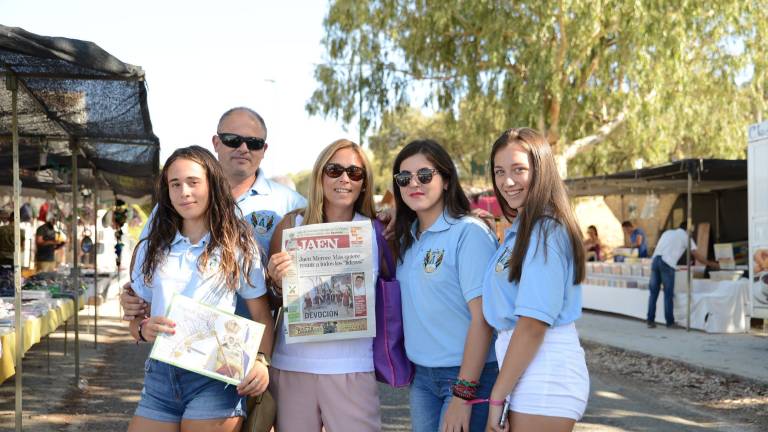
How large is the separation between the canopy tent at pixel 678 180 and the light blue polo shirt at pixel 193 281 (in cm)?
1166

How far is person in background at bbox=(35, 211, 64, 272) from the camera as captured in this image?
549 inches

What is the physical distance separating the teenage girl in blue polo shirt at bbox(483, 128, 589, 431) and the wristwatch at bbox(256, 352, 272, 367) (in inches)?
33.9

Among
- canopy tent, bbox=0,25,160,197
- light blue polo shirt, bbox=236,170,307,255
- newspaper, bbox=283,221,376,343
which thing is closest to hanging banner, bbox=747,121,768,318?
canopy tent, bbox=0,25,160,197

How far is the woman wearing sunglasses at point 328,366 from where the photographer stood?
10.6 ft

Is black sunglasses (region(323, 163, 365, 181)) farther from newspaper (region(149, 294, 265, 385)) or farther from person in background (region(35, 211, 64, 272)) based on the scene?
person in background (region(35, 211, 64, 272))

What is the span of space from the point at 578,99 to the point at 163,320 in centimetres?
1701

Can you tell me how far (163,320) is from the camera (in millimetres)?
2959

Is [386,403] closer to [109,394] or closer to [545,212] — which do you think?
[109,394]

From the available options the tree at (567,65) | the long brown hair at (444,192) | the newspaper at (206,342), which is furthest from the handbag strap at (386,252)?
the tree at (567,65)

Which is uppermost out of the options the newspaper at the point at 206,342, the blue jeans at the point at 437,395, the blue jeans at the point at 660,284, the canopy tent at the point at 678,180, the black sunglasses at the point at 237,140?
the canopy tent at the point at 678,180

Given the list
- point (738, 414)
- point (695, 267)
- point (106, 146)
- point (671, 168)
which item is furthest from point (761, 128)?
point (106, 146)

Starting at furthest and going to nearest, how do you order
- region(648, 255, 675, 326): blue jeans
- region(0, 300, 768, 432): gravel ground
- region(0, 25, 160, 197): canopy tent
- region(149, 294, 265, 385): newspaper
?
region(648, 255, 675, 326): blue jeans < region(0, 300, 768, 432): gravel ground < region(0, 25, 160, 197): canopy tent < region(149, 294, 265, 385): newspaper

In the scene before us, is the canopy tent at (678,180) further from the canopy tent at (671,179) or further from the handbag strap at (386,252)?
the handbag strap at (386,252)

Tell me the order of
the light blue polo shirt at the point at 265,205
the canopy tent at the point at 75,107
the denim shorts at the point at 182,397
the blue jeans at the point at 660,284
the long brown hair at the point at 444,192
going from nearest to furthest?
the denim shorts at the point at 182,397, the long brown hair at the point at 444,192, the light blue polo shirt at the point at 265,205, the canopy tent at the point at 75,107, the blue jeans at the point at 660,284
